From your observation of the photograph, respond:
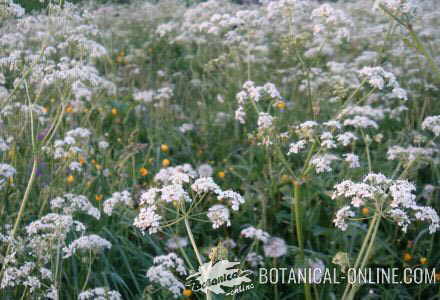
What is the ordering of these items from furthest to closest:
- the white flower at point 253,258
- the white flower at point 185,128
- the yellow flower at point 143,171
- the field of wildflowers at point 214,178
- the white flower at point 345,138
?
the white flower at point 185,128
the yellow flower at point 143,171
the white flower at point 253,258
the white flower at point 345,138
the field of wildflowers at point 214,178

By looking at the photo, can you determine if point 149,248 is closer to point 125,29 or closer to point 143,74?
point 143,74

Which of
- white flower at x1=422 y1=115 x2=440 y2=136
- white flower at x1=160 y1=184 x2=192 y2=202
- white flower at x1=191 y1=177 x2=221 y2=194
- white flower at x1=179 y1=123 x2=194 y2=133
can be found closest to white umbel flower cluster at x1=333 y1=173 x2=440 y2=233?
white flower at x1=191 y1=177 x2=221 y2=194

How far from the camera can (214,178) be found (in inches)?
149

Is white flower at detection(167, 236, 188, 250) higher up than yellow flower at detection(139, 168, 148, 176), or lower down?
lower down

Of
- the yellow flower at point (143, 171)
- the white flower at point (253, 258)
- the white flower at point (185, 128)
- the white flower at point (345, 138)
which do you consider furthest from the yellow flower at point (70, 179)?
the white flower at point (345, 138)

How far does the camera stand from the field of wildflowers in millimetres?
2209

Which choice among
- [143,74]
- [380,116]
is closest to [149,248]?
[380,116]

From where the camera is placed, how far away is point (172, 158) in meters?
4.15

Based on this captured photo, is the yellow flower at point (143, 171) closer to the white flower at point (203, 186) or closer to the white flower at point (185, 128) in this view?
the white flower at point (185, 128)

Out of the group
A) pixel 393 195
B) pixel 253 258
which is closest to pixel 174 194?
pixel 393 195

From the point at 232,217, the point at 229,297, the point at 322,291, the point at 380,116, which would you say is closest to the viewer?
the point at 229,297

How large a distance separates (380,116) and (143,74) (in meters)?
2.82

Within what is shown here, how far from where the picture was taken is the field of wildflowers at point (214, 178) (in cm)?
221

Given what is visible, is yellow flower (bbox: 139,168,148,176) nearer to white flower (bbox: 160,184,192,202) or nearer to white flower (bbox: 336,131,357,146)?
white flower (bbox: 336,131,357,146)
